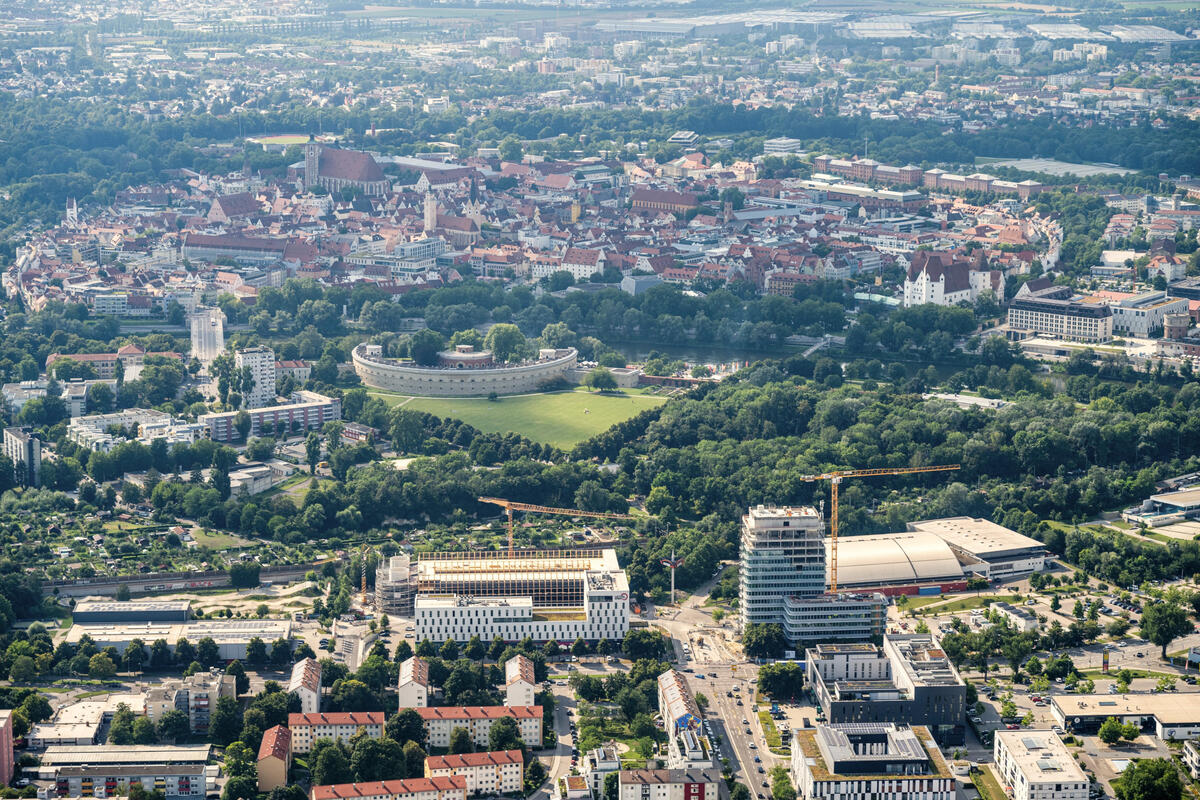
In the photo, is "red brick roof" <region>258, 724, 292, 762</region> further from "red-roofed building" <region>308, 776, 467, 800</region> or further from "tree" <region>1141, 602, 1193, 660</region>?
"tree" <region>1141, 602, 1193, 660</region>

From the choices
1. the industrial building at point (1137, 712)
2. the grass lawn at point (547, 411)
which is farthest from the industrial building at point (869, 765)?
the grass lawn at point (547, 411)

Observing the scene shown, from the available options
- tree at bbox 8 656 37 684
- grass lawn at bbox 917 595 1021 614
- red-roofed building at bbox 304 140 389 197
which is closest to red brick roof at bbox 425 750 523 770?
tree at bbox 8 656 37 684

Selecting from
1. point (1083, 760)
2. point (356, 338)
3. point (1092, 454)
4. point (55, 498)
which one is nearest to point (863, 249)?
point (356, 338)

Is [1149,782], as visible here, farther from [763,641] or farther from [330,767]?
[330,767]

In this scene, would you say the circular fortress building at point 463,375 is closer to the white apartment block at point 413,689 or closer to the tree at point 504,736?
the white apartment block at point 413,689

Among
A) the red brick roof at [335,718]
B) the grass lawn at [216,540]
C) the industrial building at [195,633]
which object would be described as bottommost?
the grass lawn at [216,540]
